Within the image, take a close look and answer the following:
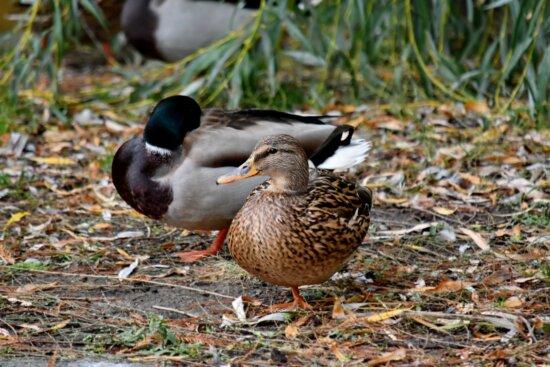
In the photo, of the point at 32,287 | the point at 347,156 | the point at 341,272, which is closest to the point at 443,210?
the point at 347,156

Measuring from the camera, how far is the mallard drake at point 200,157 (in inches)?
180

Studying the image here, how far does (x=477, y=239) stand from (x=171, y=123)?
1.45m

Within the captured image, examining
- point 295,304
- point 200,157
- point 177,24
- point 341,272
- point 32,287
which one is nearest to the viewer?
point 295,304

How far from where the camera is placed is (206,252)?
15.6ft

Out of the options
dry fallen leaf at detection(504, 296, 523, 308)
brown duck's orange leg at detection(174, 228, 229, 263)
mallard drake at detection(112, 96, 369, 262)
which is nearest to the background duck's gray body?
mallard drake at detection(112, 96, 369, 262)

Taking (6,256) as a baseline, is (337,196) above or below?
above

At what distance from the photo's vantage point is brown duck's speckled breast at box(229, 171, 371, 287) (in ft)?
12.3

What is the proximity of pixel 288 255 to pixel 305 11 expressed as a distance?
134 inches

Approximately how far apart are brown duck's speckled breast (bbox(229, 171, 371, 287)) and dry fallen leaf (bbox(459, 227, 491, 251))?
0.93m

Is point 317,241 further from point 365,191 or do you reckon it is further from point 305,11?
point 305,11

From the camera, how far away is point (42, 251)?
4742 mm

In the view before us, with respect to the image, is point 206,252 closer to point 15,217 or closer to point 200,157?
point 200,157

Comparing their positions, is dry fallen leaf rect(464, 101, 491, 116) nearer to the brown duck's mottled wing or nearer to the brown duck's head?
the brown duck's mottled wing

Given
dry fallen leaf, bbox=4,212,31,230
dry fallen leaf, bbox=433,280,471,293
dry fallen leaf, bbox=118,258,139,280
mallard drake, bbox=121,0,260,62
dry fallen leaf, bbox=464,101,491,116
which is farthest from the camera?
mallard drake, bbox=121,0,260,62
